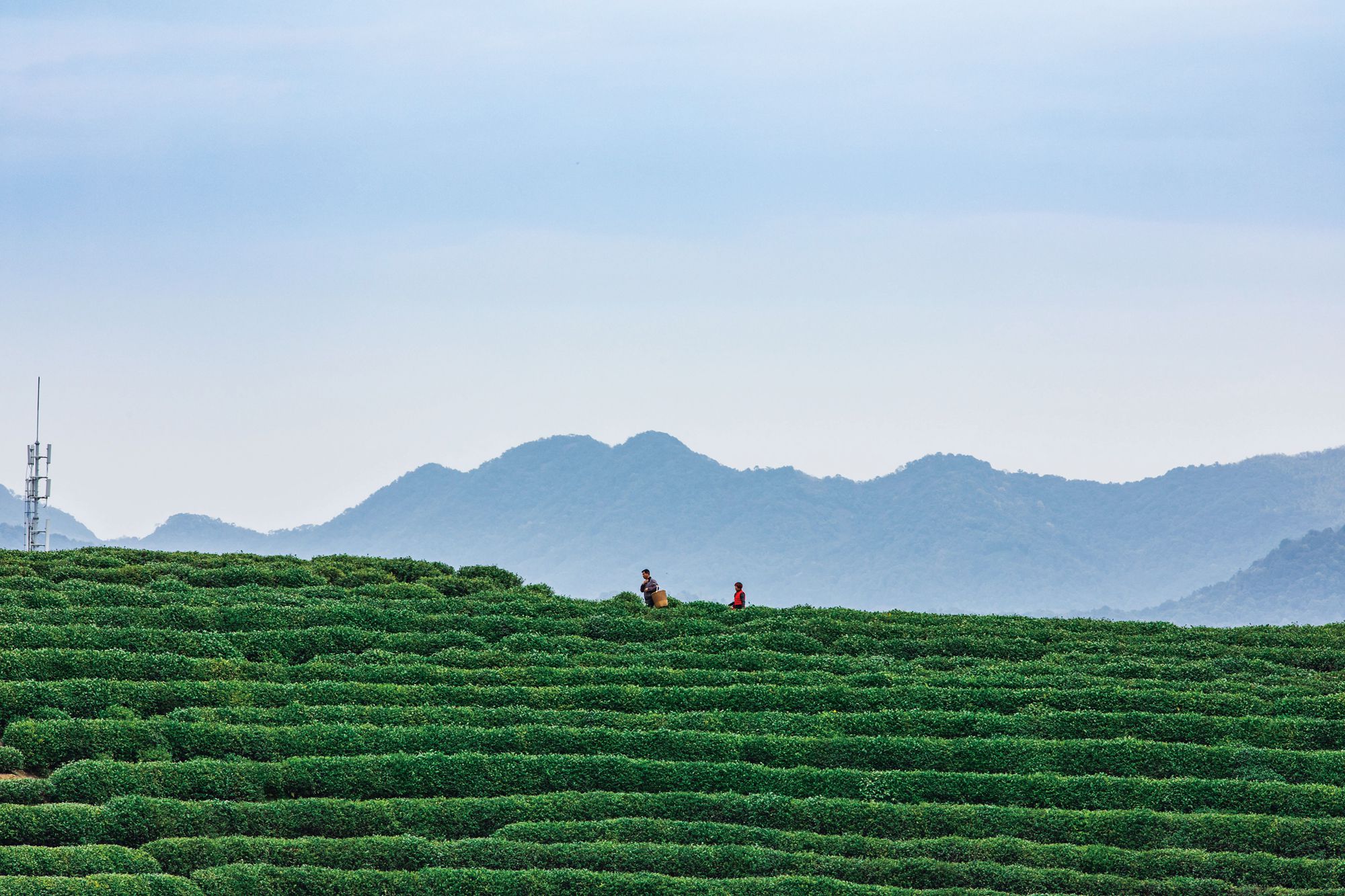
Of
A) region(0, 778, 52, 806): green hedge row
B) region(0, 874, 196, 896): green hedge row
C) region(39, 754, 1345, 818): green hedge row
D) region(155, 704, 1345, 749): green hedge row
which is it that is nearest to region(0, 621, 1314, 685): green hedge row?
region(155, 704, 1345, 749): green hedge row

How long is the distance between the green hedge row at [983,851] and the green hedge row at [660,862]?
1.02ft

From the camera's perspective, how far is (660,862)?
19.4 metres

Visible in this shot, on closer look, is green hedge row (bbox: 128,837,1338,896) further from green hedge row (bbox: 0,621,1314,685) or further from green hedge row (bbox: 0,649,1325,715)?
green hedge row (bbox: 0,621,1314,685)

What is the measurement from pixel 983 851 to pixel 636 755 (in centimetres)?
642

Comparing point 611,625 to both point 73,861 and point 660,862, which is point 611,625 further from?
point 73,861

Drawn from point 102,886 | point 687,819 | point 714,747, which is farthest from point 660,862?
point 102,886

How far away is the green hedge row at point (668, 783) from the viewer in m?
21.4

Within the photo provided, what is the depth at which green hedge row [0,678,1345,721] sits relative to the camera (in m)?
25.3

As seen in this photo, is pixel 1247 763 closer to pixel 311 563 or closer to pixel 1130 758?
pixel 1130 758

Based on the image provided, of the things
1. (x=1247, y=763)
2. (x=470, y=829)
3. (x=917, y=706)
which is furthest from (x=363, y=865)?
(x=1247, y=763)

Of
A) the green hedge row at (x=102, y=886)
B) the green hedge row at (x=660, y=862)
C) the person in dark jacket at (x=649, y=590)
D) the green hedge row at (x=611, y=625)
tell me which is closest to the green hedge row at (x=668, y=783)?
the green hedge row at (x=660, y=862)

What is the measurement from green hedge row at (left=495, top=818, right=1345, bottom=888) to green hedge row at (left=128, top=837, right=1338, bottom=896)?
0.31 m

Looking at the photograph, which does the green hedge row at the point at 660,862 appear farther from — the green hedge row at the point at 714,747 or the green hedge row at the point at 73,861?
the green hedge row at the point at 714,747

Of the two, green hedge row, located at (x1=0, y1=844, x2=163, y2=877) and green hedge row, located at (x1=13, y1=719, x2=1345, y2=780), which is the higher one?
green hedge row, located at (x1=13, y1=719, x2=1345, y2=780)
